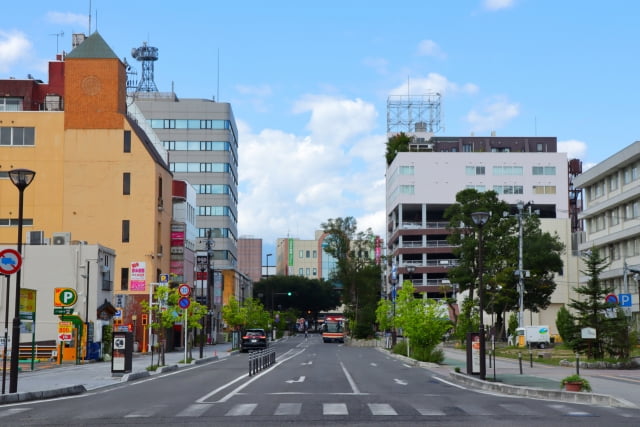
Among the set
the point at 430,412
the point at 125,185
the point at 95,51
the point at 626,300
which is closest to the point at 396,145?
the point at 125,185

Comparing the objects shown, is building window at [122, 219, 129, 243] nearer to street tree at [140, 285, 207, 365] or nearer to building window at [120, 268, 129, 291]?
building window at [120, 268, 129, 291]

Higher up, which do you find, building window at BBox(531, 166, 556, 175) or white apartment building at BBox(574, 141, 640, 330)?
building window at BBox(531, 166, 556, 175)

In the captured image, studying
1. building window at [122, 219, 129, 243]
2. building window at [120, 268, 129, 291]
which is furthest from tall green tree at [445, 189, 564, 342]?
building window at [122, 219, 129, 243]

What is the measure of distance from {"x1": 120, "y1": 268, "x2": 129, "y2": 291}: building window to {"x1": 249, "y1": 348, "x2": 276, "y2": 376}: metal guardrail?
27.9m

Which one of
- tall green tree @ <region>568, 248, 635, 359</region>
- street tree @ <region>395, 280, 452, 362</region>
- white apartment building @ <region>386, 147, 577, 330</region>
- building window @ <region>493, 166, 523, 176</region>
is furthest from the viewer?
building window @ <region>493, 166, 523, 176</region>

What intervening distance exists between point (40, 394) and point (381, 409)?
10.3 meters

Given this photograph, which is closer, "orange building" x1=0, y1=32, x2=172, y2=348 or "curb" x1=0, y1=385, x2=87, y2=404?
"curb" x1=0, y1=385, x2=87, y2=404

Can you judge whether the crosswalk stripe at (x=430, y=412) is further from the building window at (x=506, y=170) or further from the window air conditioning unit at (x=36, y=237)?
the building window at (x=506, y=170)

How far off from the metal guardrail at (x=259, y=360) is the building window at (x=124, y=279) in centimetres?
2787

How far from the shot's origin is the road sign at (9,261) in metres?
23.3

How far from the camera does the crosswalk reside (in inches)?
690

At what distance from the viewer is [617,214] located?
76.2m

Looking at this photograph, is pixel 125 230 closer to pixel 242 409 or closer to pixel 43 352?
pixel 43 352

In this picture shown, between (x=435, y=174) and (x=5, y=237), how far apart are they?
242 ft
